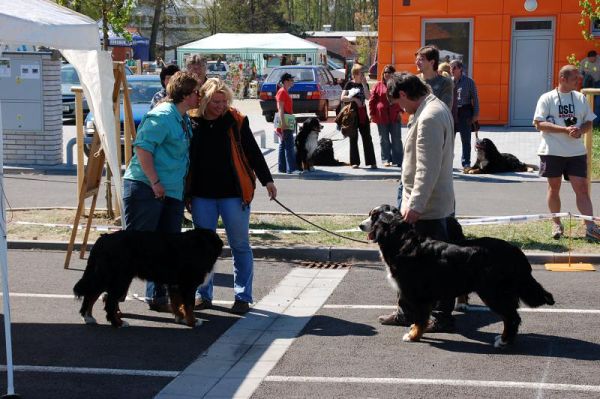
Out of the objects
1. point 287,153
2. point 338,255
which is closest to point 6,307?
point 338,255

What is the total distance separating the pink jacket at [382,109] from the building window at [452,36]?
7.11 meters

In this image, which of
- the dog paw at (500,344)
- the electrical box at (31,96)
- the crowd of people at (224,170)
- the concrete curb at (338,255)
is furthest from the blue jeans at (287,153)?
the dog paw at (500,344)

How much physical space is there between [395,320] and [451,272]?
2.68 feet

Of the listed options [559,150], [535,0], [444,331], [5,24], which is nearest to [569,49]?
[535,0]

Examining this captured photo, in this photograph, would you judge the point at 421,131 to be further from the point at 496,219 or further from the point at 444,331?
the point at 496,219

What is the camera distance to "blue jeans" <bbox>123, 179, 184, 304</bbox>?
7.30m

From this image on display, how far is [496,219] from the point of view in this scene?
10.0 metres

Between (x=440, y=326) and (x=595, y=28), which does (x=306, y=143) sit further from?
(x=595, y=28)

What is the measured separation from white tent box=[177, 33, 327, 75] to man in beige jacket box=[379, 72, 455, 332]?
3571 cm

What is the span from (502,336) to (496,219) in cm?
356

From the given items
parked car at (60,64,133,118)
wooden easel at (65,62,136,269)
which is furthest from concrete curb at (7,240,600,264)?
parked car at (60,64,133,118)

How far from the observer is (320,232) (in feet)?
34.6

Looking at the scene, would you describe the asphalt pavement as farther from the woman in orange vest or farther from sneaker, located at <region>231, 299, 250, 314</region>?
the woman in orange vest

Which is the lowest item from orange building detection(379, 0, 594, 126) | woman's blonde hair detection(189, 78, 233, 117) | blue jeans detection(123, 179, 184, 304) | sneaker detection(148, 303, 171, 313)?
sneaker detection(148, 303, 171, 313)
